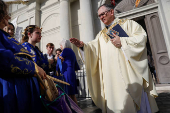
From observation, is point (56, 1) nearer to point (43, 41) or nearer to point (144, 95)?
point (43, 41)

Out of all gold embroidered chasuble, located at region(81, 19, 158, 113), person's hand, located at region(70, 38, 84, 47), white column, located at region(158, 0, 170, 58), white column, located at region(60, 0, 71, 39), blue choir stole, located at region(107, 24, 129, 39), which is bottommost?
gold embroidered chasuble, located at region(81, 19, 158, 113)

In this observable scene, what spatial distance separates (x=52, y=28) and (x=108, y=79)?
249 inches

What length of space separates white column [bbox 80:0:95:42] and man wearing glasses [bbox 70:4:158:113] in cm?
303

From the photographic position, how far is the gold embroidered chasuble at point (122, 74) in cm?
155

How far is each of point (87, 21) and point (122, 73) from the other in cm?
415

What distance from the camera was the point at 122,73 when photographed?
166cm

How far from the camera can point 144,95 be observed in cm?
172

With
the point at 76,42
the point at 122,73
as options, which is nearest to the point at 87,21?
the point at 76,42

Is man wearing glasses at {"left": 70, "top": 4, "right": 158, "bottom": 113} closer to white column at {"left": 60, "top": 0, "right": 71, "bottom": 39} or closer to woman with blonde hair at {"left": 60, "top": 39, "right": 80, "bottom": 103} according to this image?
woman with blonde hair at {"left": 60, "top": 39, "right": 80, "bottom": 103}

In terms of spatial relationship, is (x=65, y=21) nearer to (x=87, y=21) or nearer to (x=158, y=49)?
(x=87, y=21)

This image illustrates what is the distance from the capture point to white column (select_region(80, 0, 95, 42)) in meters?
5.07

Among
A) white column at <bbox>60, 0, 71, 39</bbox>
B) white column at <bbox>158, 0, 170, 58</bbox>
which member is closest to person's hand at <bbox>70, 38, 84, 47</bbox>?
white column at <bbox>158, 0, 170, 58</bbox>

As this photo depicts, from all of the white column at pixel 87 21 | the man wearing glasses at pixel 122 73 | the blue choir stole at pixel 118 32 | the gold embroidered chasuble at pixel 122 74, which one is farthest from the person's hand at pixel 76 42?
the white column at pixel 87 21

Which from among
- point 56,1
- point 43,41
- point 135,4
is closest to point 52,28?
point 43,41
